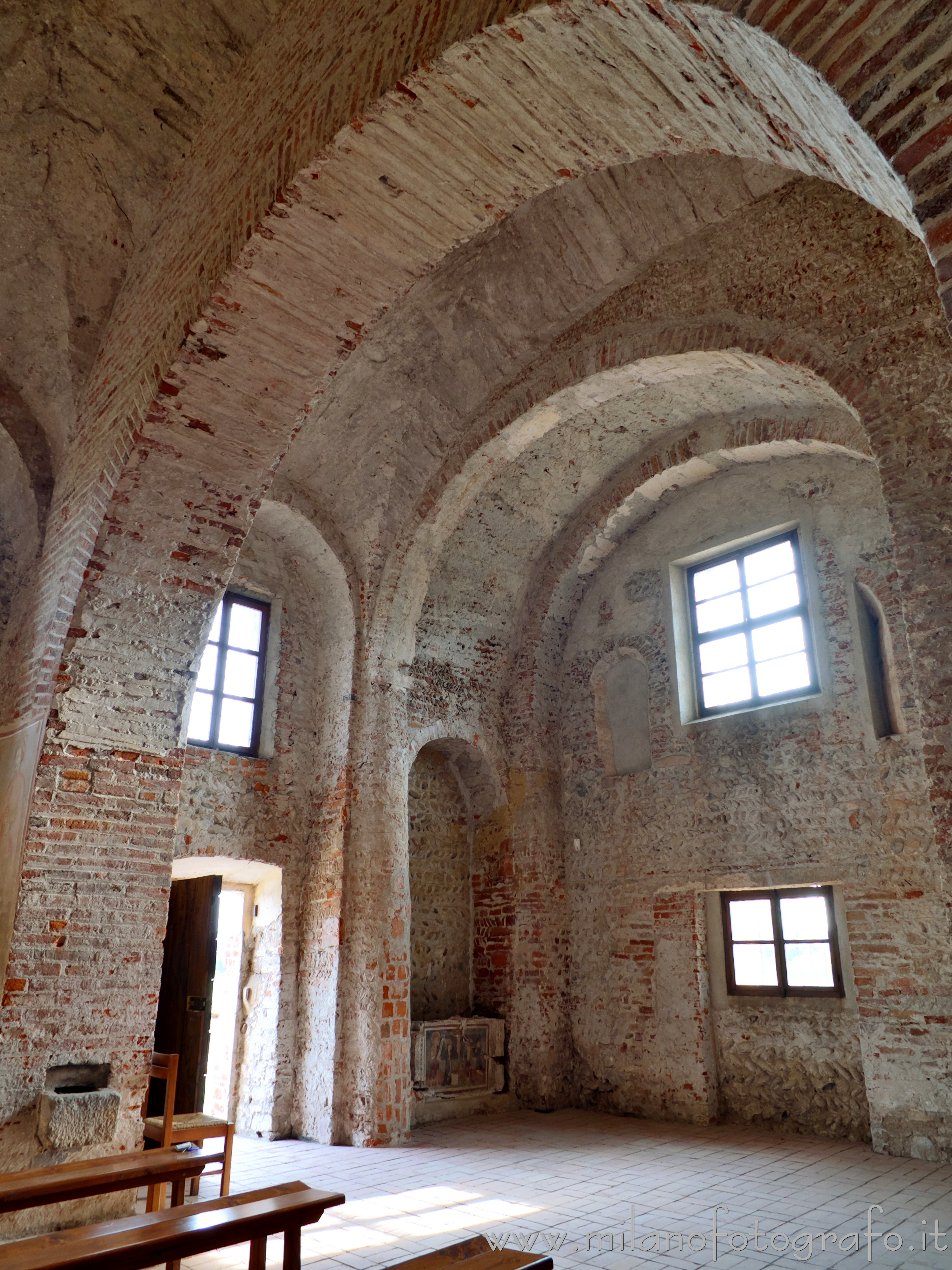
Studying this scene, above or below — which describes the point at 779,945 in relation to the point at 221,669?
below

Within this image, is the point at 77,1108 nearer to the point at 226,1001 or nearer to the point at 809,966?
the point at 226,1001

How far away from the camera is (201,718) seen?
25.7 feet

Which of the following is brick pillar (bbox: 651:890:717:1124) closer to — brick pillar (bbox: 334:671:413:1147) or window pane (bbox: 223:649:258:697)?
brick pillar (bbox: 334:671:413:1147)

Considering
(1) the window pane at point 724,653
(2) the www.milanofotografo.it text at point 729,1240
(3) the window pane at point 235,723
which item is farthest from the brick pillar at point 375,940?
(1) the window pane at point 724,653

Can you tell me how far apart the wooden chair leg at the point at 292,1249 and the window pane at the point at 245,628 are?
5729 millimetres

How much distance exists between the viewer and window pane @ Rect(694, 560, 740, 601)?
846cm

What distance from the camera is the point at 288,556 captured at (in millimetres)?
8594

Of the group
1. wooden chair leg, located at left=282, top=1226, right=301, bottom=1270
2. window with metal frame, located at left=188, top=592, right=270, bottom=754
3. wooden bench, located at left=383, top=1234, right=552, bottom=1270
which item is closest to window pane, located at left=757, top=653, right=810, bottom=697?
window with metal frame, located at left=188, top=592, right=270, bottom=754

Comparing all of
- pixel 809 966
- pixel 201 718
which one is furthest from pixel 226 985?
pixel 809 966

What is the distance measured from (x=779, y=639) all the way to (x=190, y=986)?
5.73m

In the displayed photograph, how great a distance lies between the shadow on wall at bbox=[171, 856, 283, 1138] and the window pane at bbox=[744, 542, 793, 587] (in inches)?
207

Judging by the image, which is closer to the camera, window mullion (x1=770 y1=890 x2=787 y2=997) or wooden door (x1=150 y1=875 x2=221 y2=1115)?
wooden door (x1=150 y1=875 x2=221 y2=1115)

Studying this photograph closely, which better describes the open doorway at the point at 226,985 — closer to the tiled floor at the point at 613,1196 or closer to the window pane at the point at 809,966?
the tiled floor at the point at 613,1196

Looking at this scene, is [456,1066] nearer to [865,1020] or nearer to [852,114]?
[865,1020]
